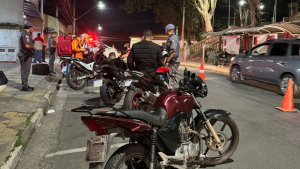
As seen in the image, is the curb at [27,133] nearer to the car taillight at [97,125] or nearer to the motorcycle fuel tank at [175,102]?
the car taillight at [97,125]

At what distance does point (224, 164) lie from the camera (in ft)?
12.9

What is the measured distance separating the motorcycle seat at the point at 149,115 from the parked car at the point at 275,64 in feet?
24.3

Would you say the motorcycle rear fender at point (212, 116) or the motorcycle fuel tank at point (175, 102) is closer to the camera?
the motorcycle fuel tank at point (175, 102)

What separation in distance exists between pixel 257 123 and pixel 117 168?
4.30m

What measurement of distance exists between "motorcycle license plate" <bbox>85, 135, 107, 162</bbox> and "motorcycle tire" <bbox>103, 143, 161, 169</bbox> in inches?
6.0

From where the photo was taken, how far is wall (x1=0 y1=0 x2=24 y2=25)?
16.6 meters

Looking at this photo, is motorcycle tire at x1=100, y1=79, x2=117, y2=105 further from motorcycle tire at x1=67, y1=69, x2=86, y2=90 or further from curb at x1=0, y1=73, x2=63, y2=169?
motorcycle tire at x1=67, y1=69, x2=86, y2=90

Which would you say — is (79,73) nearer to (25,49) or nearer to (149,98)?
(25,49)

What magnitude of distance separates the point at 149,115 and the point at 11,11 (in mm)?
16896

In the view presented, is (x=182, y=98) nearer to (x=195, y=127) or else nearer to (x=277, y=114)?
(x=195, y=127)

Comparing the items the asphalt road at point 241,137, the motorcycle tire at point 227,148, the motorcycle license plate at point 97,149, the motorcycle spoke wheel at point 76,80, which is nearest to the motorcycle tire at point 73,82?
the motorcycle spoke wheel at point 76,80

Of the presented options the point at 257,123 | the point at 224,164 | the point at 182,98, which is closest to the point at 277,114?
the point at 257,123

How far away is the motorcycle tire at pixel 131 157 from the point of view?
99.7 inches

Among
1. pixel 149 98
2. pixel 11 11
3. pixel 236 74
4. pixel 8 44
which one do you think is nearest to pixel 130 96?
pixel 149 98
